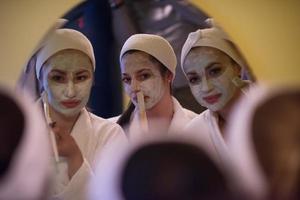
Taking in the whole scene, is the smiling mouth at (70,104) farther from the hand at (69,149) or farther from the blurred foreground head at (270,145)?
the blurred foreground head at (270,145)

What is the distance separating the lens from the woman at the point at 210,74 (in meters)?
0.75

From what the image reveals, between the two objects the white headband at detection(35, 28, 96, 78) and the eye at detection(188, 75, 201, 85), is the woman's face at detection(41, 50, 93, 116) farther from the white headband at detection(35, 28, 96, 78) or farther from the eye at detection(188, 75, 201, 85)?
the eye at detection(188, 75, 201, 85)

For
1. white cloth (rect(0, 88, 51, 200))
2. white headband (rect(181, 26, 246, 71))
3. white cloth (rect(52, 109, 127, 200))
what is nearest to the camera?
white cloth (rect(0, 88, 51, 200))

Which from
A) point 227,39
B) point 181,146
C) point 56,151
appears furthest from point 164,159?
point 227,39

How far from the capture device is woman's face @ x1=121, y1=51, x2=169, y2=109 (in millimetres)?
759

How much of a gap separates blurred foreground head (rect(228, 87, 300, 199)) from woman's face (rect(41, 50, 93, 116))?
420 millimetres

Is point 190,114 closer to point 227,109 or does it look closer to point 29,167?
point 227,109

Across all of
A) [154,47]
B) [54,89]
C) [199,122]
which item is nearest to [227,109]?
[199,122]

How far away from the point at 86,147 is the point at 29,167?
0.39m

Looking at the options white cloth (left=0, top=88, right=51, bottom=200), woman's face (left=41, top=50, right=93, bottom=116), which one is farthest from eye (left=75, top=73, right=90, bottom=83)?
white cloth (left=0, top=88, right=51, bottom=200)

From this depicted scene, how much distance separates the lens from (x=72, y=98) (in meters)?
0.75

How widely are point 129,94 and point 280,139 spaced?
431 mm

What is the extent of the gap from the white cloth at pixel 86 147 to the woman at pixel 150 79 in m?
0.03

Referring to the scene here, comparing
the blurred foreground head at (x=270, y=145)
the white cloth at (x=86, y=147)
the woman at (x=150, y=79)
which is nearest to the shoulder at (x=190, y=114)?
the woman at (x=150, y=79)
